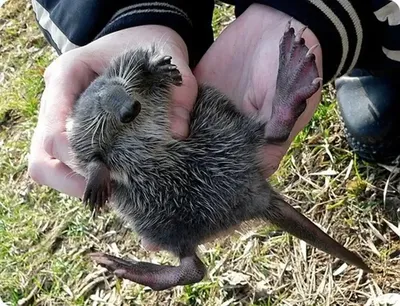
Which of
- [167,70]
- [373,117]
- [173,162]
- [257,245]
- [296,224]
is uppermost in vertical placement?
[167,70]

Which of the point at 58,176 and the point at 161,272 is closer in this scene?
the point at 161,272

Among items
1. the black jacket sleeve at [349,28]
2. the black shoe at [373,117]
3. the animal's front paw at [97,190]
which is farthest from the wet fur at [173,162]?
the black shoe at [373,117]

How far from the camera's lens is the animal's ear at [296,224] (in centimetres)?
216

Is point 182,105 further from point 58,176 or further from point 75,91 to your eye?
point 58,176

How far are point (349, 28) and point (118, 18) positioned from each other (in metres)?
0.78

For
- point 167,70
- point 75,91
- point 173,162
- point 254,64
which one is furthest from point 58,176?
point 254,64

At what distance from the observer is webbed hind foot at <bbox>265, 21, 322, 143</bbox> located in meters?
1.99

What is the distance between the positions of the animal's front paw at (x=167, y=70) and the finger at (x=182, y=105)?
0.15 ft

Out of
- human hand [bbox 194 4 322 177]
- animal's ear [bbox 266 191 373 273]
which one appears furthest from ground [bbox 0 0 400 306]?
human hand [bbox 194 4 322 177]

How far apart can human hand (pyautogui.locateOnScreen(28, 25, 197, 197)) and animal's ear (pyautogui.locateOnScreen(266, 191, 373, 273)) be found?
35 cm

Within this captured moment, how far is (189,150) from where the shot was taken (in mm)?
2186

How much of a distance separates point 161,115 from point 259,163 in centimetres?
33

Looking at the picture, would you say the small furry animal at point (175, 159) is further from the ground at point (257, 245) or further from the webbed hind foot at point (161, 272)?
the ground at point (257, 245)

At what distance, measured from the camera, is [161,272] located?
2.11m
